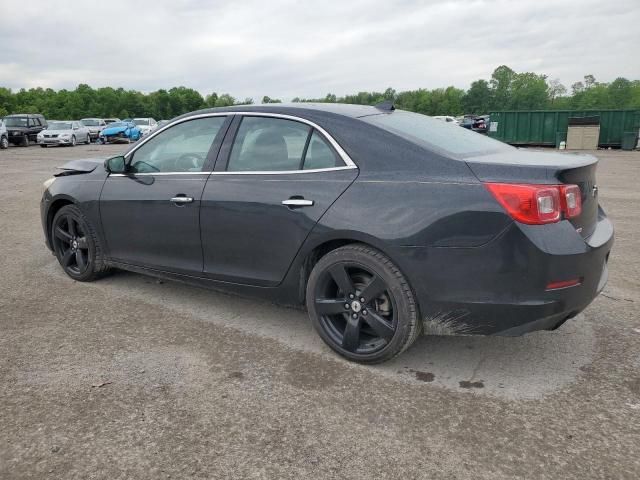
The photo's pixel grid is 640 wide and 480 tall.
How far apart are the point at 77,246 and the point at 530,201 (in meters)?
Answer: 3.95

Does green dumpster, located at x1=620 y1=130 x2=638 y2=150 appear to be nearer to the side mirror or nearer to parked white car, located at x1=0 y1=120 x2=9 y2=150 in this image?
the side mirror

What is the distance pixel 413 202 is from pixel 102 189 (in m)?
2.86

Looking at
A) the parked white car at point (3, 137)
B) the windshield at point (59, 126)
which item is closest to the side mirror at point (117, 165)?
the parked white car at point (3, 137)

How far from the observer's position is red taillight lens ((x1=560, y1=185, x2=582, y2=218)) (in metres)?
2.84

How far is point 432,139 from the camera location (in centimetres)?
333

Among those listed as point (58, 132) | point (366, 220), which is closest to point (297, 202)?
point (366, 220)

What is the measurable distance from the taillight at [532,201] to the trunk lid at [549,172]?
0.12ft

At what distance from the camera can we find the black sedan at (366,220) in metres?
2.83

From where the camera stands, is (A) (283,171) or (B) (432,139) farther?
(A) (283,171)

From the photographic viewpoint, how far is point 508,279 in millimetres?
2818

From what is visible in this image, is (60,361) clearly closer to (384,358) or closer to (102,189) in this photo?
(102,189)

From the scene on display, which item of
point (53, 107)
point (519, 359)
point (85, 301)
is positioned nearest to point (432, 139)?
point (519, 359)

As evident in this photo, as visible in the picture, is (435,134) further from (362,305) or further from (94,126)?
(94,126)

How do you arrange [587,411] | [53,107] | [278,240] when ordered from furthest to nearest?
[53,107] → [278,240] → [587,411]
